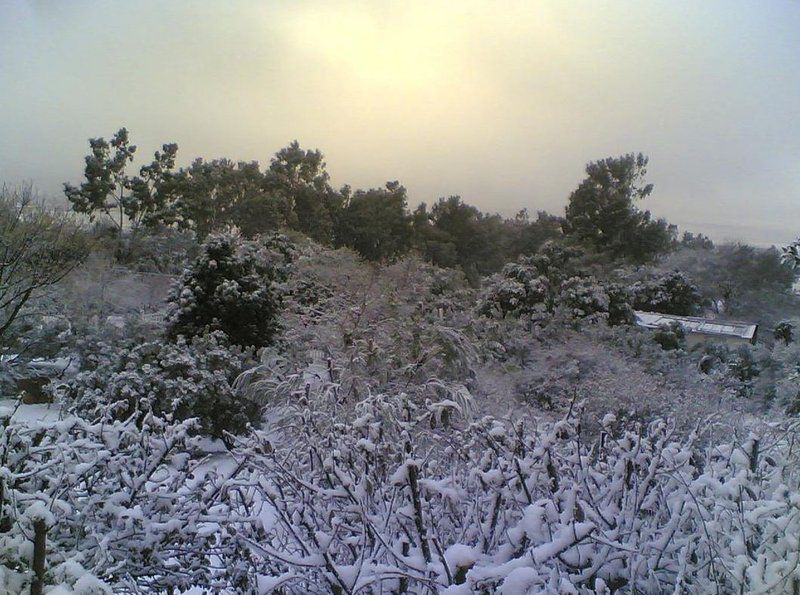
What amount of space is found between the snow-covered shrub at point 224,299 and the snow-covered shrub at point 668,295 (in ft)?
21.5

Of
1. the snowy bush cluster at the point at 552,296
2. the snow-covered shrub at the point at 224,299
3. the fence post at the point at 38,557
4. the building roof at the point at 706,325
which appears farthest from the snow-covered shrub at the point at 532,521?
the building roof at the point at 706,325

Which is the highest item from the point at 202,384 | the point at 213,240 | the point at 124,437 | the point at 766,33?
the point at 766,33

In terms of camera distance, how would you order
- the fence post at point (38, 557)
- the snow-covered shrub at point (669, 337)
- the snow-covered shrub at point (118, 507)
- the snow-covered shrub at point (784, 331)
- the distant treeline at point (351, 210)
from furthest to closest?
1. the distant treeline at point (351, 210)
2. the snow-covered shrub at point (784, 331)
3. the snow-covered shrub at point (669, 337)
4. the snow-covered shrub at point (118, 507)
5. the fence post at point (38, 557)

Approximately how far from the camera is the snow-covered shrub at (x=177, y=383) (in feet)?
15.7

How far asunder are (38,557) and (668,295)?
10.7m

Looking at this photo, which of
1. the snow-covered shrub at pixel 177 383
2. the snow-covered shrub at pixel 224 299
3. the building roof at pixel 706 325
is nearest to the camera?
the snow-covered shrub at pixel 177 383

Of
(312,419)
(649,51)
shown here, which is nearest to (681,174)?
(649,51)

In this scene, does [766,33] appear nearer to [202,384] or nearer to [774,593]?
[774,593]

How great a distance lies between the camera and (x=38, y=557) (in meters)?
1.27

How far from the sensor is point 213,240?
699cm

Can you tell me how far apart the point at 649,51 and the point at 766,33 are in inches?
80.3

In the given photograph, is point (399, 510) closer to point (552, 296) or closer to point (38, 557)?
point (38, 557)

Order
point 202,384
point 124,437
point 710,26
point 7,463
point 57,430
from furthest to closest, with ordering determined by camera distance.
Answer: point 202,384 < point 710,26 < point 124,437 < point 57,430 < point 7,463

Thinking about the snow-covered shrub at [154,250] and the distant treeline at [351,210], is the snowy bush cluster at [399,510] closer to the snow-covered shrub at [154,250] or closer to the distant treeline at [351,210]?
the snow-covered shrub at [154,250]
